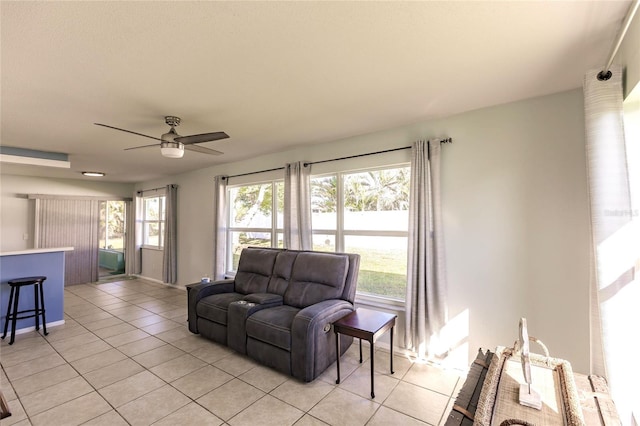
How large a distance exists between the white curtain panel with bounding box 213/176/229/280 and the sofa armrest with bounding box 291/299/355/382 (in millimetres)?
2931

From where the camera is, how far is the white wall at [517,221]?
89.3 inches

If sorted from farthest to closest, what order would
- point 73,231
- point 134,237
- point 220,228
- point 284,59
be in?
point 134,237
point 73,231
point 220,228
point 284,59

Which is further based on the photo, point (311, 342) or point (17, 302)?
point (17, 302)

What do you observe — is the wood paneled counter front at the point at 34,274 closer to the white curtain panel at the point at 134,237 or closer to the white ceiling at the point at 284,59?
the white ceiling at the point at 284,59

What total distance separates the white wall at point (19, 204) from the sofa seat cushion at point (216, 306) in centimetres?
545

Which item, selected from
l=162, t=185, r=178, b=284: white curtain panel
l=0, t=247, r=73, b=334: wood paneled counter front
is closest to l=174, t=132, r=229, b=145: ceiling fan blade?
l=0, t=247, r=73, b=334: wood paneled counter front

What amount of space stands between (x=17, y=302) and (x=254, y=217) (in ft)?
10.6

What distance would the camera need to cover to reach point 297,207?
12.9ft

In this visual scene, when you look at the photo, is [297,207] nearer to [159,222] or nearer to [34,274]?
[34,274]

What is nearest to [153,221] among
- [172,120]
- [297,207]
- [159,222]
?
[159,222]

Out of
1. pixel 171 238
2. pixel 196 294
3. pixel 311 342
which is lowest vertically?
pixel 311 342

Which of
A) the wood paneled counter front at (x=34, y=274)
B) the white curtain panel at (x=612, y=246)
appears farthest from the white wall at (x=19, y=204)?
the white curtain panel at (x=612, y=246)

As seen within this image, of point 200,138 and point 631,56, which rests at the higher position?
point 631,56

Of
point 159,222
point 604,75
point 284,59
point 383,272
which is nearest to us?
point 604,75
